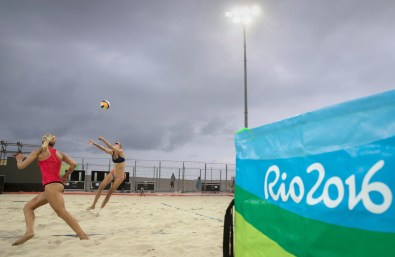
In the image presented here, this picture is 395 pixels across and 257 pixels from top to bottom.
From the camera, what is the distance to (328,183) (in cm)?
140

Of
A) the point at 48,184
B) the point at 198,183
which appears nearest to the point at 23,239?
the point at 48,184

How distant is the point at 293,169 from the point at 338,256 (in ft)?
1.57

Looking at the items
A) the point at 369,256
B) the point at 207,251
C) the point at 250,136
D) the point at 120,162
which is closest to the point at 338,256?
the point at 369,256

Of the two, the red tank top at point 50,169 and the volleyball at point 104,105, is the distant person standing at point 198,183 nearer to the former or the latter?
the volleyball at point 104,105

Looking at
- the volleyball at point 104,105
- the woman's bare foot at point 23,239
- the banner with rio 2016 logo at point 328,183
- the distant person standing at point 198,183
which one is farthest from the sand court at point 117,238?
the distant person standing at point 198,183

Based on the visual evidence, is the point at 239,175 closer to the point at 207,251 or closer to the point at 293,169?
the point at 293,169

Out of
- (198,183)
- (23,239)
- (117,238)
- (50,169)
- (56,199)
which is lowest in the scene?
(198,183)

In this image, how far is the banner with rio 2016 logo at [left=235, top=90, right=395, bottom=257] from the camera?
1193mm

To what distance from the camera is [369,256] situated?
118 cm

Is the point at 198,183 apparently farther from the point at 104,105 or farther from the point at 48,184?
the point at 48,184

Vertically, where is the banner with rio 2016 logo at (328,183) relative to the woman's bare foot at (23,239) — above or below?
above

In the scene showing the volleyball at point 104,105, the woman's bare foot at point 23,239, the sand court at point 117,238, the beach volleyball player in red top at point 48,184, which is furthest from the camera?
the volleyball at point 104,105

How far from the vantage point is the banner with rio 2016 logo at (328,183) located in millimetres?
1193

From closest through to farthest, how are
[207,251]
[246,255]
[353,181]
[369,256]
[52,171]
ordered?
[369,256]
[353,181]
[246,255]
[207,251]
[52,171]
